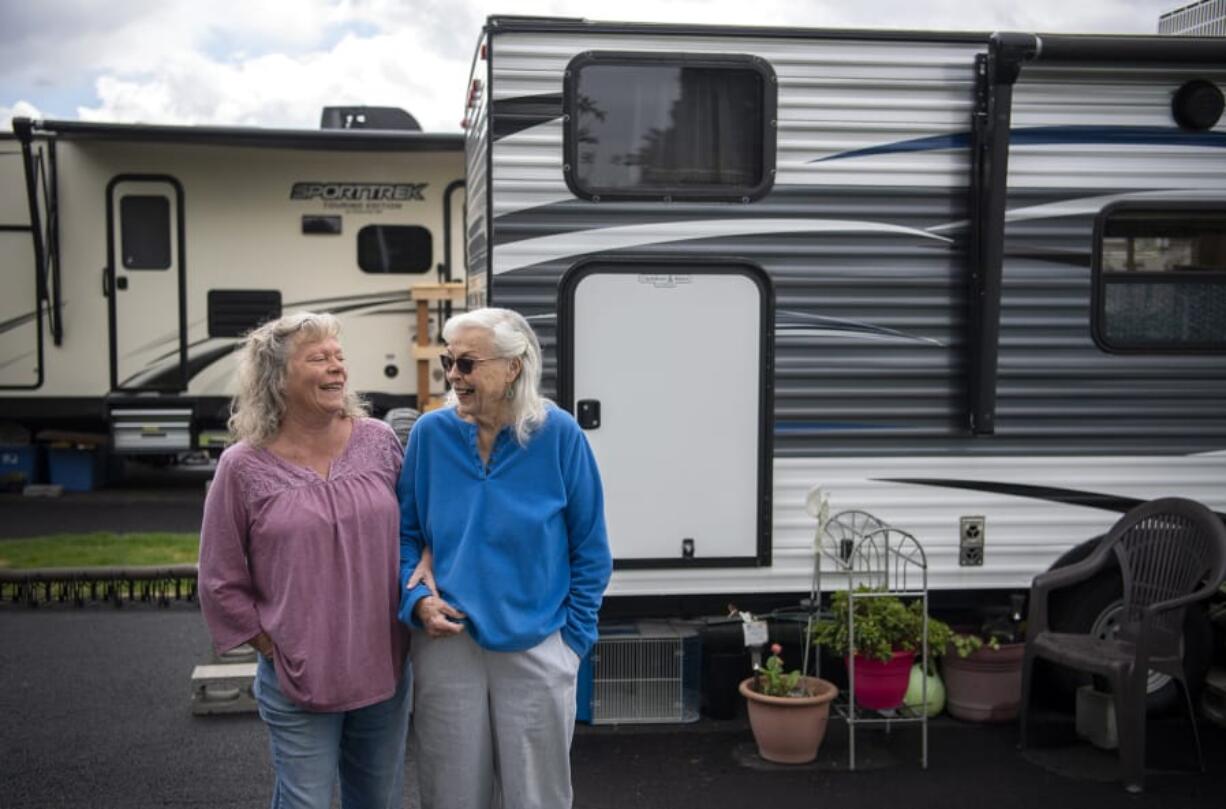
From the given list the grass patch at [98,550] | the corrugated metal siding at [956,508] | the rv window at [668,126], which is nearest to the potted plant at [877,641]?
the corrugated metal siding at [956,508]

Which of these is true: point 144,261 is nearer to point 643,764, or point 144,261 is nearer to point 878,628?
Answer: point 643,764

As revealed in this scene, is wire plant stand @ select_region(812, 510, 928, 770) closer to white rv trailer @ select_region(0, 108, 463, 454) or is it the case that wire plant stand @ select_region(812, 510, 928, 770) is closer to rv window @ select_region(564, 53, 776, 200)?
rv window @ select_region(564, 53, 776, 200)

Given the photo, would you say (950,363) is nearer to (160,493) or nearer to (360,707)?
(360,707)

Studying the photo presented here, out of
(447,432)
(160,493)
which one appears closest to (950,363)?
(447,432)

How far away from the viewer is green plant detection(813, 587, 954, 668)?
513 centimetres

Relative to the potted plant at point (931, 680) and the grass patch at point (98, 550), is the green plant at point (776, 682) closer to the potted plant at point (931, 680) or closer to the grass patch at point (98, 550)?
the potted plant at point (931, 680)

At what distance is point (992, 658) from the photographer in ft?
18.2

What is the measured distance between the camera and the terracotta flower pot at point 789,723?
5066 millimetres

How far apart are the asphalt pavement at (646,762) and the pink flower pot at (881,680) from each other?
0.22 meters

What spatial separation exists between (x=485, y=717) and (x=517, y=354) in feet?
2.88

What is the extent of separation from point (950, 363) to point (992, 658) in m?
1.25

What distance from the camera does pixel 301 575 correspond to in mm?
3051

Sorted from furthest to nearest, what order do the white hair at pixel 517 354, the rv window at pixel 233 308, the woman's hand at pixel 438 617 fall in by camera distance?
the rv window at pixel 233 308 < the white hair at pixel 517 354 < the woman's hand at pixel 438 617

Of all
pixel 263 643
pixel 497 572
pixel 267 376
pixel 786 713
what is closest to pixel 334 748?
pixel 263 643
